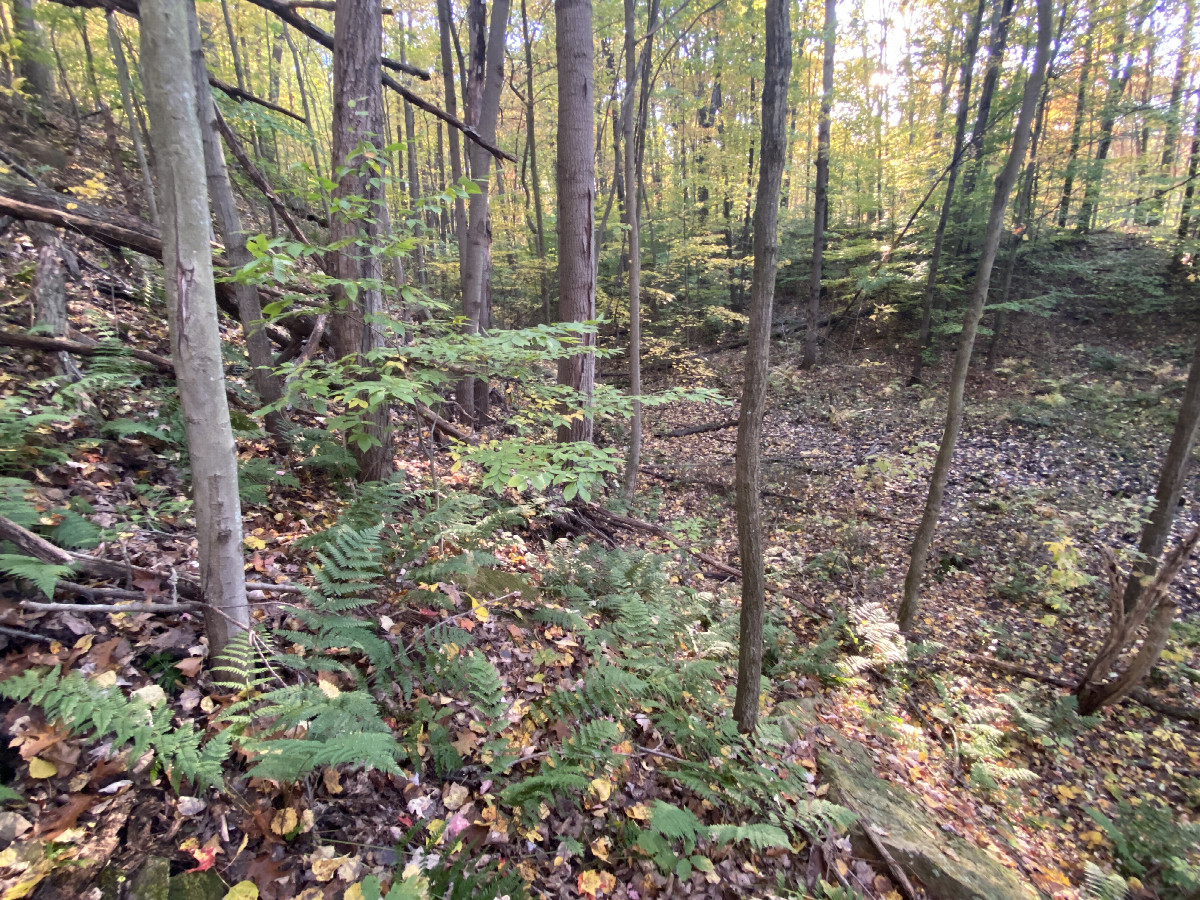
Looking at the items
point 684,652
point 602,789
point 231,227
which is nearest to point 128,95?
point 231,227

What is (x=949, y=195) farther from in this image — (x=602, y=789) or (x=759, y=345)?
(x=602, y=789)

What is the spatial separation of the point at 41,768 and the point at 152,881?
Result: 63 centimetres

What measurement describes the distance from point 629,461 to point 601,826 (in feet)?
21.5

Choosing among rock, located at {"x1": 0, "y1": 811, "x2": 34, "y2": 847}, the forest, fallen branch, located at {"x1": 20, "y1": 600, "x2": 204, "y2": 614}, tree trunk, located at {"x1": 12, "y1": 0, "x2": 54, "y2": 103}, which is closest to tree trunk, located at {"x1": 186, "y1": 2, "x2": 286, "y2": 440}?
the forest

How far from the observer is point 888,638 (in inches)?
243

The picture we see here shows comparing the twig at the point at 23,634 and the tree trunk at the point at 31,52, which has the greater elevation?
the tree trunk at the point at 31,52

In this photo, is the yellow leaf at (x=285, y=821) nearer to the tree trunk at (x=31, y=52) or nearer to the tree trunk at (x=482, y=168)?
the tree trunk at (x=482, y=168)

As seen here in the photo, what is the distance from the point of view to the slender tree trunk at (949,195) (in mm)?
12734

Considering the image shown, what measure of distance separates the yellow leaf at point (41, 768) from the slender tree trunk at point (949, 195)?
51.5 feet

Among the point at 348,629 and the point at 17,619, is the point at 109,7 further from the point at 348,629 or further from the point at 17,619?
the point at 348,629

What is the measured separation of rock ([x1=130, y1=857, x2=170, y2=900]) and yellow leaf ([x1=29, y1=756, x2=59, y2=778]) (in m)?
0.52

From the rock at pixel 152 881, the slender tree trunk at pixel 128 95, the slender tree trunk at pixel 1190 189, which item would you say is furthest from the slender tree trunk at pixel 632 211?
the slender tree trunk at pixel 1190 189

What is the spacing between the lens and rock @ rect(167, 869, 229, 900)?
1.85m

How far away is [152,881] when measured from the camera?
1.84 m
